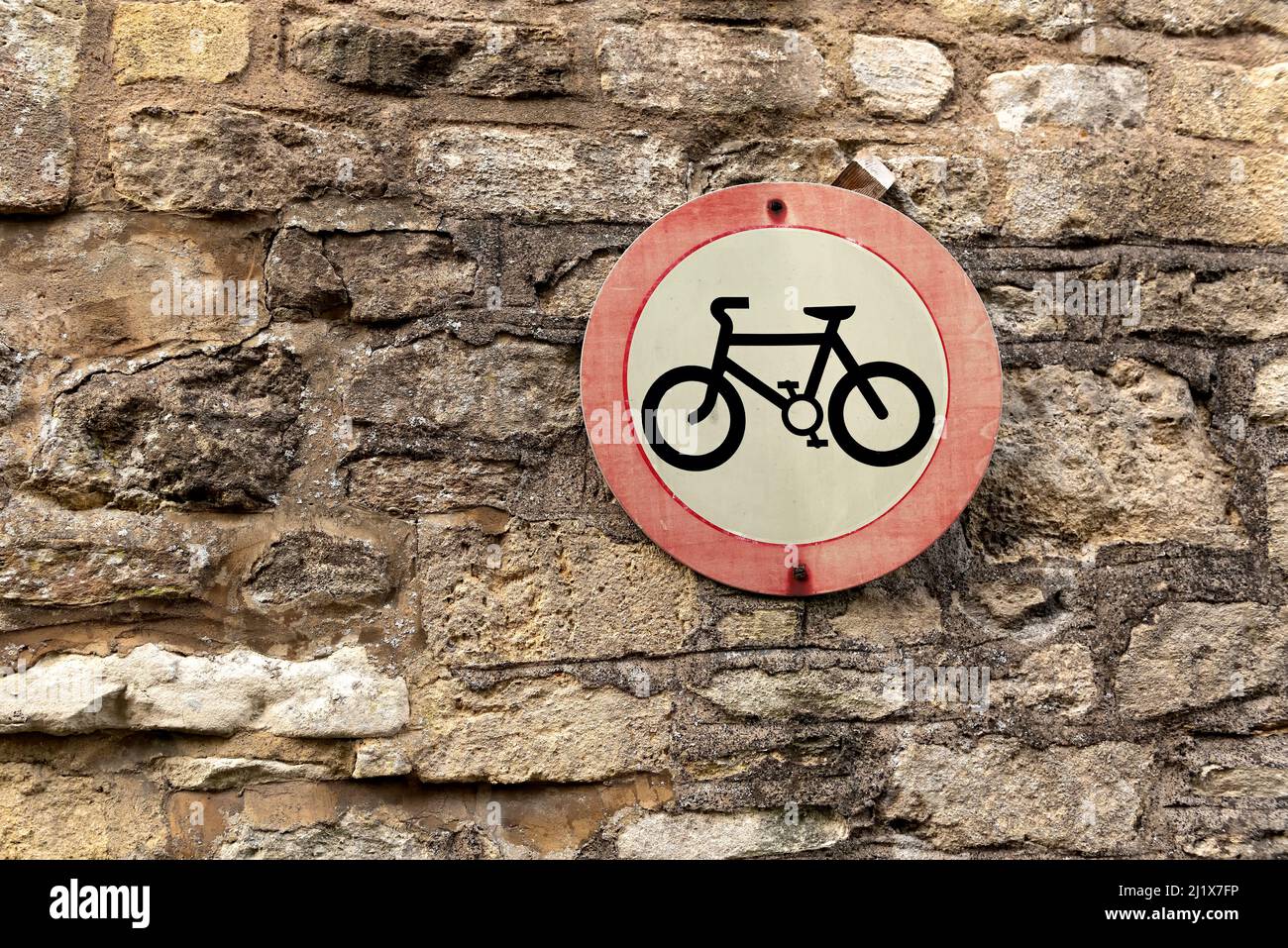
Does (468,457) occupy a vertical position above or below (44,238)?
below

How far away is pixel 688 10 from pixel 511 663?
41.6 inches

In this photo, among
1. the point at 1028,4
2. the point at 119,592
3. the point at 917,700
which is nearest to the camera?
the point at 119,592

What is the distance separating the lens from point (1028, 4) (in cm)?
178

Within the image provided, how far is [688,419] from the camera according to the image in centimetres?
160

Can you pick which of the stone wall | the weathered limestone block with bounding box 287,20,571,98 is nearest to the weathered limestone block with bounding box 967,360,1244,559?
the stone wall

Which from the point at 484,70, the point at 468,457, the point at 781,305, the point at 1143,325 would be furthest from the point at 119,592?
the point at 1143,325

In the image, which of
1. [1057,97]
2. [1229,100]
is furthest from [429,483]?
[1229,100]

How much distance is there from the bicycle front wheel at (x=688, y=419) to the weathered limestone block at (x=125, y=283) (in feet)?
1.97

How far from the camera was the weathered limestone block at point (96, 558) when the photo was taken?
1.53 m

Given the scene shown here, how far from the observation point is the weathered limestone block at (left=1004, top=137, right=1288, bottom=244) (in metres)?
1.76

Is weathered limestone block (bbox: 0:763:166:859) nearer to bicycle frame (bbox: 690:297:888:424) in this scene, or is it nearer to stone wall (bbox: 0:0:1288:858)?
stone wall (bbox: 0:0:1288:858)

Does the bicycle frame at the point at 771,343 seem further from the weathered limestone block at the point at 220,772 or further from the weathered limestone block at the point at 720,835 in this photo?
the weathered limestone block at the point at 220,772

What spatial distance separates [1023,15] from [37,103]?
154 centimetres
